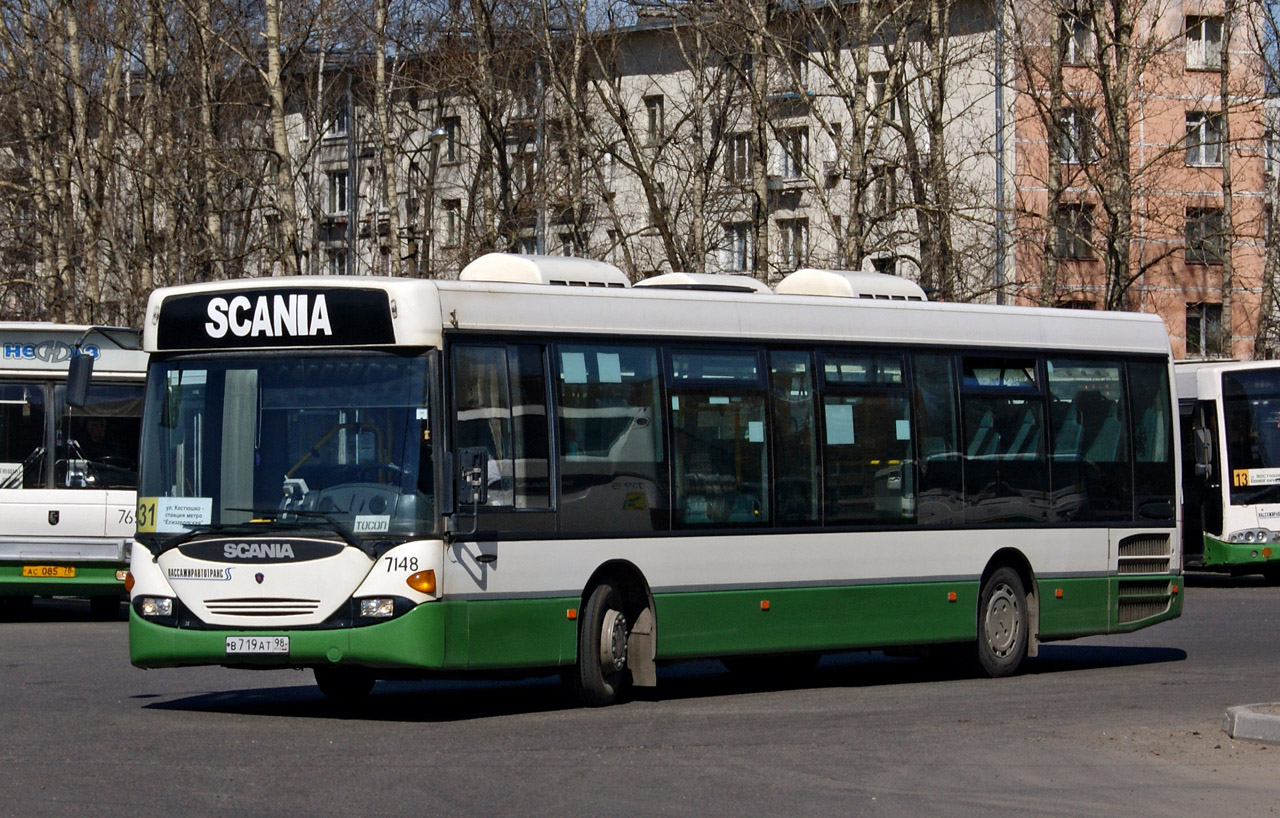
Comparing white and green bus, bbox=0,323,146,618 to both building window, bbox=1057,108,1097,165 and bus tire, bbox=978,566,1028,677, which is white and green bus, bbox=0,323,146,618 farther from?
building window, bbox=1057,108,1097,165

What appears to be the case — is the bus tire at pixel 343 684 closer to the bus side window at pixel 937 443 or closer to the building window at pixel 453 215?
the bus side window at pixel 937 443

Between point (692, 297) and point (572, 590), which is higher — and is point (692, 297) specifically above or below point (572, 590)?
above

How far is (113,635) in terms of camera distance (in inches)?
824

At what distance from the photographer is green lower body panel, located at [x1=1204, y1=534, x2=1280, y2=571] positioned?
29.2 m

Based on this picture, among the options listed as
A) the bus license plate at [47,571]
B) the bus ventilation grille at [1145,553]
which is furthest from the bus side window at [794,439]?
the bus license plate at [47,571]

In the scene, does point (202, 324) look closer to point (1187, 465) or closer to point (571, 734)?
point (571, 734)

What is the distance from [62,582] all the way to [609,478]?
10.8m

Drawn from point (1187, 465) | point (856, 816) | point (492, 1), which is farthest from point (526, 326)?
point (492, 1)

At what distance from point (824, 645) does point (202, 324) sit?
4.93m

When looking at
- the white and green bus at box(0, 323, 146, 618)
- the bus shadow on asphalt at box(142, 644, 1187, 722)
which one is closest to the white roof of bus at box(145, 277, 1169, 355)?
the bus shadow on asphalt at box(142, 644, 1187, 722)

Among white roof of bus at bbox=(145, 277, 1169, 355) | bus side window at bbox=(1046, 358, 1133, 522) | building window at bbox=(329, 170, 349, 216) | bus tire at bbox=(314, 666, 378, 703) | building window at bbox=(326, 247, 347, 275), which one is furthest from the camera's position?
building window at bbox=(329, 170, 349, 216)

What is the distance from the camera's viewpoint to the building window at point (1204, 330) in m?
55.6

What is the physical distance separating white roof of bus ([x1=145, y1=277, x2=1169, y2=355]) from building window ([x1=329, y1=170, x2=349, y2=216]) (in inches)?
2096

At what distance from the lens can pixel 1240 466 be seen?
96.4 ft
